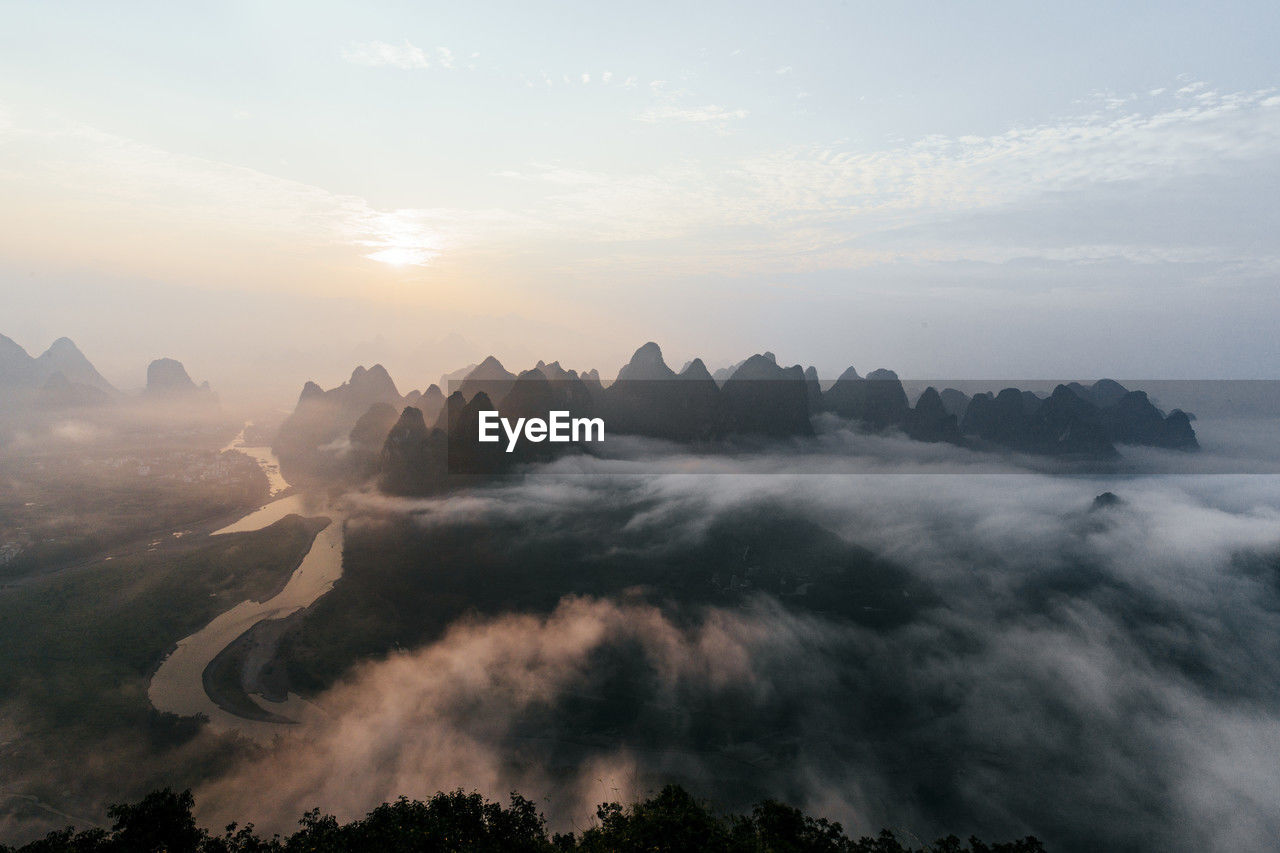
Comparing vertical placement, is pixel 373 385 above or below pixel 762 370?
below

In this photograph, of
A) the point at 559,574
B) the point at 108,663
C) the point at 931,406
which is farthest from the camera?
the point at 931,406

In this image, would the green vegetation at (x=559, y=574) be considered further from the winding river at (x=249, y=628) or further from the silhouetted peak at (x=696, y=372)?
the silhouetted peak at (x=696, y=372)

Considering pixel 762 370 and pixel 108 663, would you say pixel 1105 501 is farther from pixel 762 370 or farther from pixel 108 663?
pixel 108 663

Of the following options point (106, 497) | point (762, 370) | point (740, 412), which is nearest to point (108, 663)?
point (106, 497)

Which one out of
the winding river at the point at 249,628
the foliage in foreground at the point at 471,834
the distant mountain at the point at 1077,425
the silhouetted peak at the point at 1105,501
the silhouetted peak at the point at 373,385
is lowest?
the winding river at the point at 249,628

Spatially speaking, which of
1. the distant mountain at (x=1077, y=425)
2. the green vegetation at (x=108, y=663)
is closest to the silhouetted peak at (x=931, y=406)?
the distant mountain at (x=1077, y=425)

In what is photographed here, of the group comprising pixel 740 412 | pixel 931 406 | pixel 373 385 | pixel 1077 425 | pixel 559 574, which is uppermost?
pixel 373 385

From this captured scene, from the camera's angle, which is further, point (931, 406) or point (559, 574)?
point (931, 406)
